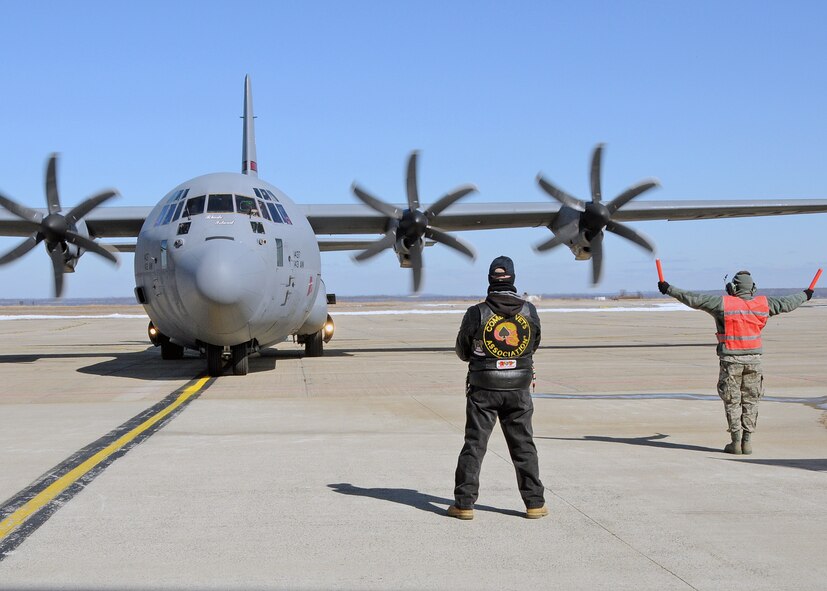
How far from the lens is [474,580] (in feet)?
13.3

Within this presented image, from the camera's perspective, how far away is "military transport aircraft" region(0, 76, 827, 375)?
44.1 feet

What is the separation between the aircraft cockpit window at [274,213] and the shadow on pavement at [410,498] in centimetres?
953

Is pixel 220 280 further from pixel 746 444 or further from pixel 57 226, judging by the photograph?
pixel 57 226

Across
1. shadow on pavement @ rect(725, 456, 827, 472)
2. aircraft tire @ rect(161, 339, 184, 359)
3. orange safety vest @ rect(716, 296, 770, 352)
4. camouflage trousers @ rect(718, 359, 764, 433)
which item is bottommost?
aircraft tire @ rect(161, 339, 184, 359)

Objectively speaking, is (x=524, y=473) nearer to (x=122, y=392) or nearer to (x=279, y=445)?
(x=279, y=445)

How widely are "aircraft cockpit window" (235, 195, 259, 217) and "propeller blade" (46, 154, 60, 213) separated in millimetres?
7664

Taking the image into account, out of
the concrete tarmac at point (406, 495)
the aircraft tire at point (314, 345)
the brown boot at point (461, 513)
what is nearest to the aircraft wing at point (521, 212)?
the aircraft tire at point (314, 345)

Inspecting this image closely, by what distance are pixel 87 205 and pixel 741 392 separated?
1643 cm

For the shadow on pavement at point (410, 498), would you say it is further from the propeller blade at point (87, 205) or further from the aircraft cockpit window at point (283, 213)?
the propeller blade at point (87, 205)

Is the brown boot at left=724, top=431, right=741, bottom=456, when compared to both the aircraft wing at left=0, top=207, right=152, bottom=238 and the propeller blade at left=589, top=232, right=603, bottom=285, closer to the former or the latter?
the propeller blade at left=589, top=232, right=603, bottom=285

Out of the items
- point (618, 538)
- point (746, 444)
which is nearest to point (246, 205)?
point (746, 444)

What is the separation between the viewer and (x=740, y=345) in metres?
7.68

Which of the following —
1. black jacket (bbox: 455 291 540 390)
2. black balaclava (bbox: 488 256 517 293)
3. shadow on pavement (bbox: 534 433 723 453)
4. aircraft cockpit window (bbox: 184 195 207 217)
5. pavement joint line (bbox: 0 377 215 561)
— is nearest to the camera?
pavement joint line (bbox: 0 377 215 561)

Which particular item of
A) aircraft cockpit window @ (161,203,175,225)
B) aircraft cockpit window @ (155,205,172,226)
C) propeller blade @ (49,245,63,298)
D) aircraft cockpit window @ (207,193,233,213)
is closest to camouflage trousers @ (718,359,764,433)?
aircraft cockpit window @ (207,193,233,213)
